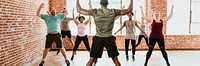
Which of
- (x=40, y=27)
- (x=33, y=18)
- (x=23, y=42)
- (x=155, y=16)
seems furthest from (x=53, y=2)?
(x=155, y=16)

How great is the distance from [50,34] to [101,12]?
2311 millimetres

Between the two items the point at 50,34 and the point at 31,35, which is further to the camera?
the point at 31,35

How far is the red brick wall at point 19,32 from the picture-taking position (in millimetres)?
5539

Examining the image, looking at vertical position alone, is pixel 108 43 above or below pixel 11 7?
below

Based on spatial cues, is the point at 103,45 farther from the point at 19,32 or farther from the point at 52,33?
the point at 19,32

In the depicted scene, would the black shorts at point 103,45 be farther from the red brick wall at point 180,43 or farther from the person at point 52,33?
the red brick wall at point 180,43

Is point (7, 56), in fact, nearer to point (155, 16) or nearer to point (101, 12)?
point (101, 12)

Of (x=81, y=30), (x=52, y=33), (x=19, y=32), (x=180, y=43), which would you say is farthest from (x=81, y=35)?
(x=180, y=43)

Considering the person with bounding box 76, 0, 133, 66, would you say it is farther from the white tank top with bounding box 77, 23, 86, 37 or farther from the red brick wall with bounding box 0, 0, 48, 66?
the white tank top with bounding box 77, 23, 86, 37

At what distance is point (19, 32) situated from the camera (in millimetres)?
6516

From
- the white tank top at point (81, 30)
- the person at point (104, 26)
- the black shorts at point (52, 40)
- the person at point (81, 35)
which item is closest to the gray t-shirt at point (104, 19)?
the person at point (104, 26)

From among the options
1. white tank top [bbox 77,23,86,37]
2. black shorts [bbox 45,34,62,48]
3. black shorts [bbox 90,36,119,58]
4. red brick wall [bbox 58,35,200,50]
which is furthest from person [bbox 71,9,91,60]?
black shorts [bbox 90,36,119,58]

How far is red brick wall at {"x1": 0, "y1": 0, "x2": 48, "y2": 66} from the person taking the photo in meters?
5.54

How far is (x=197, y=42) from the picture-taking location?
10.4 m
